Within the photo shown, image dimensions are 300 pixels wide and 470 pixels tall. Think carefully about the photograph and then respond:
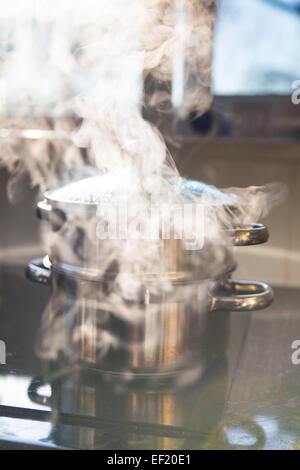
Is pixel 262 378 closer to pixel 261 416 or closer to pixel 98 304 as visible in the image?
pixel 261 416

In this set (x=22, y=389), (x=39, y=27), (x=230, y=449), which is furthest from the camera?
(x=39, y=27)

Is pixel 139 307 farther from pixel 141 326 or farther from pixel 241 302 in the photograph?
pixel 241 302

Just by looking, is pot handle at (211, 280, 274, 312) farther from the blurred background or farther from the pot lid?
the blurred background

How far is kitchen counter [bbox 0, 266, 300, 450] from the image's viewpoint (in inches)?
18.8

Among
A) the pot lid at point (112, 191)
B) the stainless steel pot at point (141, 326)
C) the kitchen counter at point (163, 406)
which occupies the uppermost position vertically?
the pot lid at point (112, 191)

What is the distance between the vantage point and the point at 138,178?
0.61 meters

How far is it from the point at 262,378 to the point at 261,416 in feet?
0.38

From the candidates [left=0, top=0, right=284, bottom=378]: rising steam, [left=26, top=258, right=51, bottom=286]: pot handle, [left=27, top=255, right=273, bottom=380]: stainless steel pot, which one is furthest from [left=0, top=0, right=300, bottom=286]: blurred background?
[left=27, top=255, right=273, bottom=380]: stainless steel pot

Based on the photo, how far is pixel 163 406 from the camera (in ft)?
1.80

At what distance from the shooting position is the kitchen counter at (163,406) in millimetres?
477

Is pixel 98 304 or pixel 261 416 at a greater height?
pixel 98 304

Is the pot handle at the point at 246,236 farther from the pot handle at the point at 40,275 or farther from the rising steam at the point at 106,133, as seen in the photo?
the pot handle at the point at 40,275

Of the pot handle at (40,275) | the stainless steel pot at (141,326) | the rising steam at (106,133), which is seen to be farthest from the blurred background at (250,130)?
the stainless steel pot at (141,326)

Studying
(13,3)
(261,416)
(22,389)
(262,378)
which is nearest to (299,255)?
(262,378)
